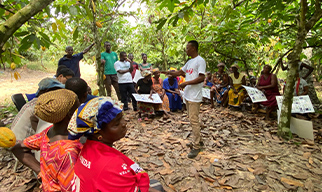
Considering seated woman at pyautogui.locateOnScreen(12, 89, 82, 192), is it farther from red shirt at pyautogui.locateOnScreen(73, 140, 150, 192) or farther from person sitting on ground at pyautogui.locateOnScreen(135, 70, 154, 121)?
person sitting on ground at pyautogui.locateOnScreen(135, 70, 154, 121)

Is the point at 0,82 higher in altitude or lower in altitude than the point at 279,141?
higher

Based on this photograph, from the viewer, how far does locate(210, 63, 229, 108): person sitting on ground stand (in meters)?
6.40

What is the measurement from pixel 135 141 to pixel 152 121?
4.52ft

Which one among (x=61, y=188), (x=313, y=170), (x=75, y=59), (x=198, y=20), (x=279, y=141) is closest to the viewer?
(x=61, y=188)

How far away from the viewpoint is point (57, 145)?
4.88 feet

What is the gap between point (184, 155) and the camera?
3.32m

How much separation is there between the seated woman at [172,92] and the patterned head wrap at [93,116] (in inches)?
189

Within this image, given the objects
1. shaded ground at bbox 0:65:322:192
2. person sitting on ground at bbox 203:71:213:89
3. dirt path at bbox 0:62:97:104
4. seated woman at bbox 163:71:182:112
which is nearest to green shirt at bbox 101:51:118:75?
seated woman at bbox 163:71:182:112

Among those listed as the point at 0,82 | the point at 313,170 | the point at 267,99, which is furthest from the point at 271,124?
the point at 0,82

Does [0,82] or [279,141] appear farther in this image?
[0,82]

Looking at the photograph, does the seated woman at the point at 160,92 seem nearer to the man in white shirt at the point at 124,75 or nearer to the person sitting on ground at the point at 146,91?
the person sitting on ground at the point at 146,91

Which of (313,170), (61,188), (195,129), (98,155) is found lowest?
(313,170)

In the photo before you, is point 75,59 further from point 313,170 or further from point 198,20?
point 313,170

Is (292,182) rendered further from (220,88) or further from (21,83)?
(21,83)
